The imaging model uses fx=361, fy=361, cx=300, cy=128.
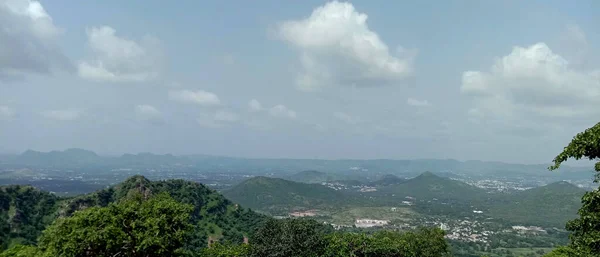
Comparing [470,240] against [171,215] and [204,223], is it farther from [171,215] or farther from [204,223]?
[171,215]

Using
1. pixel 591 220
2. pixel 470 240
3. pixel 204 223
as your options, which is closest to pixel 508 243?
pixel 470 240

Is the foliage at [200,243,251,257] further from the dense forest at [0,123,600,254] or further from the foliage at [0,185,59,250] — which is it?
the foliage at [0,185,59,250]

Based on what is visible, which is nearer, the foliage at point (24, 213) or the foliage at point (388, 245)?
the foliage at point (388, 245)

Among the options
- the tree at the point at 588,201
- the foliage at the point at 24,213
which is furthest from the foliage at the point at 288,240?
the foliage at the point at 24,213

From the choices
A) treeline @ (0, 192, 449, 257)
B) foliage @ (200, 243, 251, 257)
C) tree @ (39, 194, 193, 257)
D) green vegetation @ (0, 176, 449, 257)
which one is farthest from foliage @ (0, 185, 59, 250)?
tree @ (39, 194, 193, 257)

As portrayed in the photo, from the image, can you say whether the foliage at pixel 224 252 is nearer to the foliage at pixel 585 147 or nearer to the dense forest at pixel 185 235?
the dense forest at pixel 185 235

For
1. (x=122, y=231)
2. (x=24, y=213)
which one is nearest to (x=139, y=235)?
(x=122, y=231)
